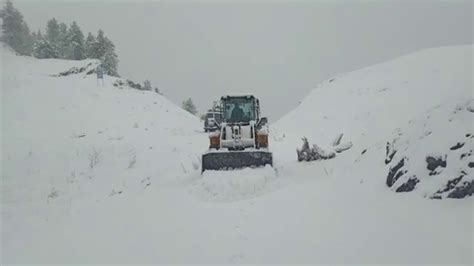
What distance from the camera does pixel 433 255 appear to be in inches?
198

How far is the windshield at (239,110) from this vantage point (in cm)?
1340

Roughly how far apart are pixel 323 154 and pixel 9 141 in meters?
13.8

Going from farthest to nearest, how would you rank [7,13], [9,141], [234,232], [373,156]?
[7,13] < [9,141] < [373,156] < [234,232]

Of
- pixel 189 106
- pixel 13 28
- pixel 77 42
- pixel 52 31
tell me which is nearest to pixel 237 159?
pixel 77 42

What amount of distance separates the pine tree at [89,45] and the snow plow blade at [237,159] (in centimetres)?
4291

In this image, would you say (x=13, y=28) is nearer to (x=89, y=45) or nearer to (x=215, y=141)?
(x=89, y=45)

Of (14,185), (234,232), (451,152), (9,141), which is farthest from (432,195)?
(9,141)

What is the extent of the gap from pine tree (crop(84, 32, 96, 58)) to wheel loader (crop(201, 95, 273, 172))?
4080 centimetres

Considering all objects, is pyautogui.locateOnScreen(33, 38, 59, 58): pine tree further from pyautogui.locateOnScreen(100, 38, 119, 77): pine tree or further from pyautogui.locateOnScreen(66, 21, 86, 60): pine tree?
pyautogui.locateOnScreen(100, 38, 119, 77): pine tree

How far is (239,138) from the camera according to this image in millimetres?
12195

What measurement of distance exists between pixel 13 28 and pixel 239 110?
52007 mm

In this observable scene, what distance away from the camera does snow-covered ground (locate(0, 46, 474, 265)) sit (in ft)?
18.9

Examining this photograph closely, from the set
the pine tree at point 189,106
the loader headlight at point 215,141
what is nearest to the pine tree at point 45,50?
the pine tree at point 189,106

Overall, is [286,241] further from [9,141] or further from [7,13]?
[7,13]
